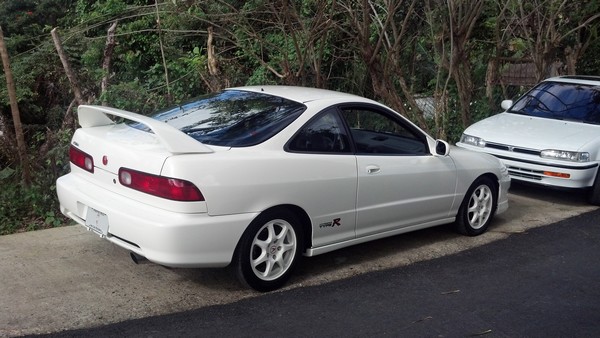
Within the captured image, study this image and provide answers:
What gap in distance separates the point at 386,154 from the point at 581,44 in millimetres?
8970

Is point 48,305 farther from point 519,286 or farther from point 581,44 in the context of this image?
point 581,44

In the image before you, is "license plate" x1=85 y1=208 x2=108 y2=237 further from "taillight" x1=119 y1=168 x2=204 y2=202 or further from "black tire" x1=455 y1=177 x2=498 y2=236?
"black tire" x1=455 y1=177 x2=498 y2=236

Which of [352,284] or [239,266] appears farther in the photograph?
[352,284]

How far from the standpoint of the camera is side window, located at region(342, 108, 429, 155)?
18.4 feet

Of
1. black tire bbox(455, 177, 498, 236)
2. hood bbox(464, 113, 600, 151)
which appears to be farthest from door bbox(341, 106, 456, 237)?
hood bbox(464, 113, 600, 151)

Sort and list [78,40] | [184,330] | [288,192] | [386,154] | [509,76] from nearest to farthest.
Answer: [184,330]
[288,192]
[386,154]
[78,40]
[509,76]

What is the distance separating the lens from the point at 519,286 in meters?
5.20

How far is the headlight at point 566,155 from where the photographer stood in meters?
7.68

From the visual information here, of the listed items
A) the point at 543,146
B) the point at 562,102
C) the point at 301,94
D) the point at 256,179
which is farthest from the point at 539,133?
the point at 256,179

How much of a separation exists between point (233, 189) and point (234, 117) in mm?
891

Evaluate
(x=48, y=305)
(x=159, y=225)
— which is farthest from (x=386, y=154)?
(x=48, y=305)

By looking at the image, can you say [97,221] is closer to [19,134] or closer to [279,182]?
[279,182]

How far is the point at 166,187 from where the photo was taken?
4.29 m

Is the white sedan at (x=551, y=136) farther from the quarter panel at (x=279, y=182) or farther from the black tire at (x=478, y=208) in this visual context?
the quarter panel at (x=279, y=182)
